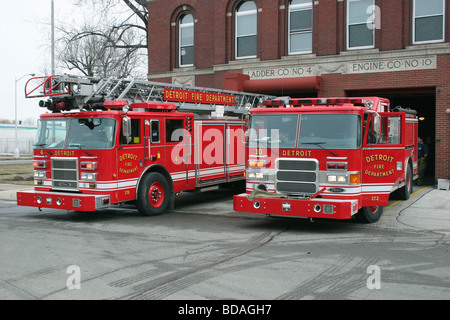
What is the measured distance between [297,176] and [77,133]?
5.04 m

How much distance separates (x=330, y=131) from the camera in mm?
9719

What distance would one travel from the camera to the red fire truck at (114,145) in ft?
36.1

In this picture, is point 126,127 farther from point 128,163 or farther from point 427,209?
point 427,209

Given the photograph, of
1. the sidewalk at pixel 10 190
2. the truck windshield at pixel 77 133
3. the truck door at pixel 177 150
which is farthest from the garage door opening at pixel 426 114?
the sidewalk at pixel 10 190

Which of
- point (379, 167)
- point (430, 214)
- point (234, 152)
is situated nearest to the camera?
point (379, 167)

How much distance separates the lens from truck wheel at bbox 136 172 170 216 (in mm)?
11750

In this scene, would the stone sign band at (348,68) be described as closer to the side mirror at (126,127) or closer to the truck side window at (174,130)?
the truck side window at (174,130)

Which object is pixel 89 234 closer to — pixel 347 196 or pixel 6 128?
pixel 347 196

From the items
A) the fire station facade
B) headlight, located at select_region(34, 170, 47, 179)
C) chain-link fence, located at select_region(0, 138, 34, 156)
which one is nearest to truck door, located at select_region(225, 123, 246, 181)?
the fire station facade

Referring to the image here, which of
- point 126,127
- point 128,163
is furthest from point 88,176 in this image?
point 126,127

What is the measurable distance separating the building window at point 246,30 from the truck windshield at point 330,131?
1218 centimetres

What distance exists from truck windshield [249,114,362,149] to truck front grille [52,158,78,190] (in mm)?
4002

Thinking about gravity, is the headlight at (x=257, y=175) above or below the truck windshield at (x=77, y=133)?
below
